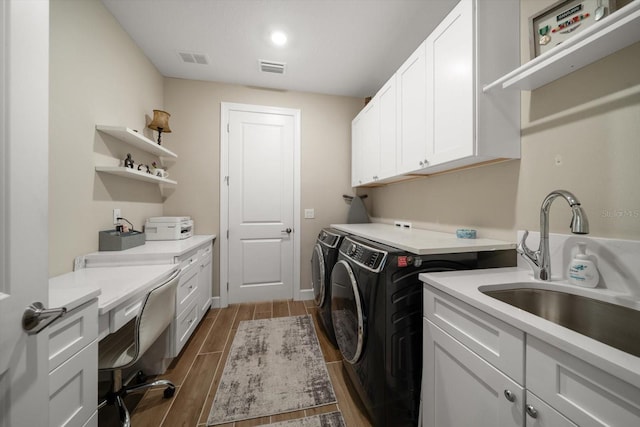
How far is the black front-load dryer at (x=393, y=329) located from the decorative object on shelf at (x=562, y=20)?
1.07 m

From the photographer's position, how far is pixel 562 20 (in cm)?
103

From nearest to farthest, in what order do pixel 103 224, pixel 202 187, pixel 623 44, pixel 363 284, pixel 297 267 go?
pixel 623 44, pixel 363 284, pixel 103 224, pixel 202 187, pixel 297 267

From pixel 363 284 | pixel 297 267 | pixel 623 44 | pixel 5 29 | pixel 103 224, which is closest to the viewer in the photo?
pixel 5 29

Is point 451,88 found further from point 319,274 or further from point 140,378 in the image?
point 140,378

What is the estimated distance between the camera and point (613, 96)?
2.96 ft

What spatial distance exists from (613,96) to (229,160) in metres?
2.85

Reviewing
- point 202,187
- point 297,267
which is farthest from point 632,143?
point 202,187

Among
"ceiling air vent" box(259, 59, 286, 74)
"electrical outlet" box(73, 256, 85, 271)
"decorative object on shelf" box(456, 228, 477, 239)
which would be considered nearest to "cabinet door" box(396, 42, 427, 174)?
"decorative object on shelf" box(456, 228, 477, 239)

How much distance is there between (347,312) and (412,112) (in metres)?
1.45

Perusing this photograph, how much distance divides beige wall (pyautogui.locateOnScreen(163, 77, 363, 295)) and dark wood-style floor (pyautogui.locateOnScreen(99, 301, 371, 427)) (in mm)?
745

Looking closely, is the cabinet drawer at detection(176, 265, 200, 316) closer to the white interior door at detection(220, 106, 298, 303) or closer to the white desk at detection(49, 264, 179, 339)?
the white desk at detection(49, 264, 179, 339)

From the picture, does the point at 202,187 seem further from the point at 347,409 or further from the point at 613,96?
the point at 613,96

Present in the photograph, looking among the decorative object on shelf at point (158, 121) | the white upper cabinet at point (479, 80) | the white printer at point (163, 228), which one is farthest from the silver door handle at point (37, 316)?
the decorative object on shelf at point (158, 121)

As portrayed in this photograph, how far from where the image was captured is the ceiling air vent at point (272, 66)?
90.9 inches
